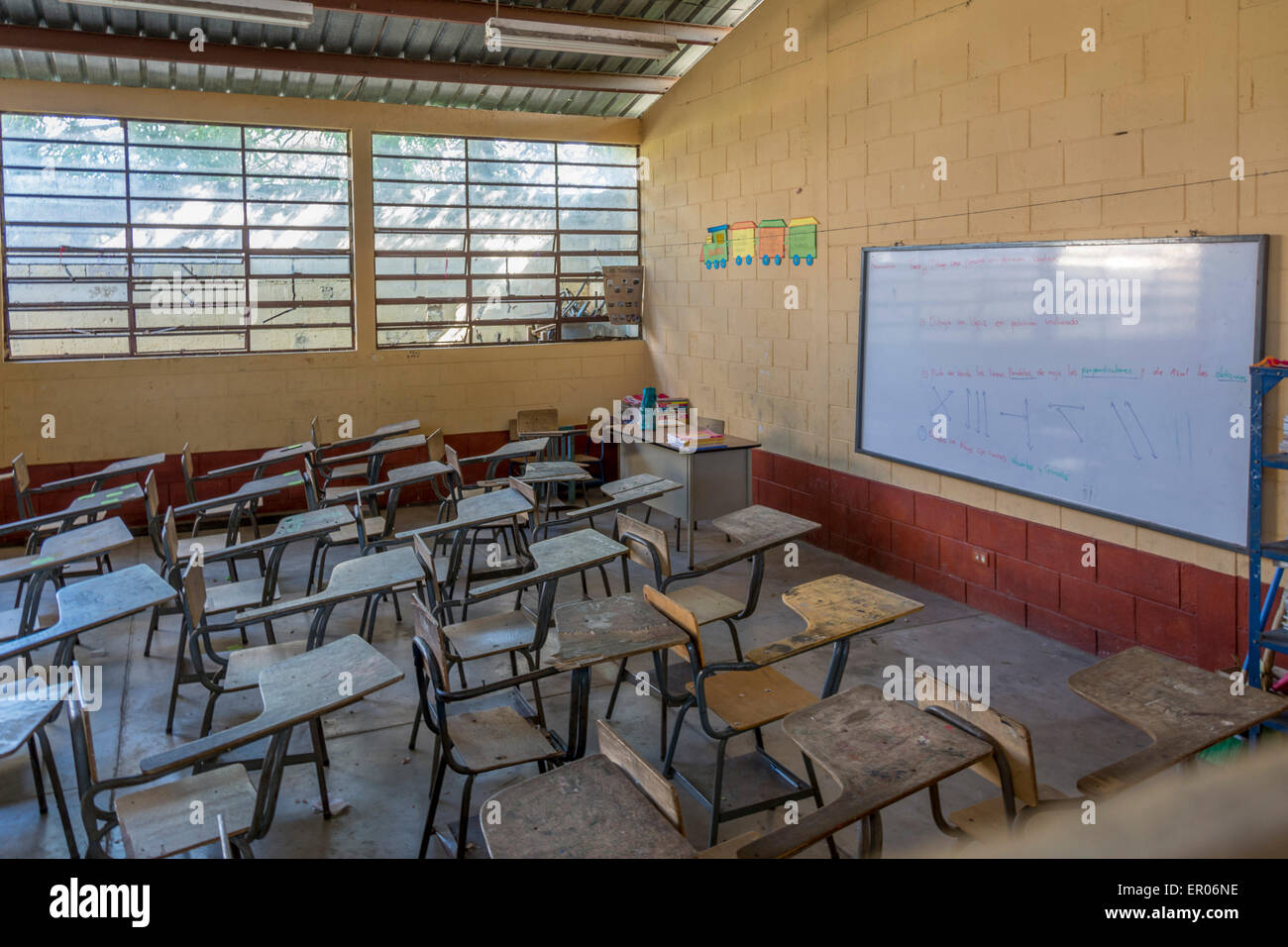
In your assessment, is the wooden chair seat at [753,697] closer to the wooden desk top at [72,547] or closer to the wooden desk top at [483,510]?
the wooden desk top at [483,510]

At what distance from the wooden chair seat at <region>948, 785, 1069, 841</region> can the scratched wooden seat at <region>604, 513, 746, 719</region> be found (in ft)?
3.81

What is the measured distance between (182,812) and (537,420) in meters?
5.63

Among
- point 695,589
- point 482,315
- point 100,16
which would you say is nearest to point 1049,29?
point 695,589

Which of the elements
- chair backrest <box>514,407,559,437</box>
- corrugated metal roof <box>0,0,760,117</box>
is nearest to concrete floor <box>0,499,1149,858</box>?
chair backrest <box>514,407,559,437</box>

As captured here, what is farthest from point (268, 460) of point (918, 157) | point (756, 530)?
point (918, 157)

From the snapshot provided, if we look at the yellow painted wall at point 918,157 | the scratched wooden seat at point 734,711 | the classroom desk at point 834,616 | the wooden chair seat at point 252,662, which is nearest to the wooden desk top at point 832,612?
the classroom desk at point 834,616

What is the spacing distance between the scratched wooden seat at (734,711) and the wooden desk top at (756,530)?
489mm

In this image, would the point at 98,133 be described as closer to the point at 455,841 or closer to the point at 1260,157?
the point at 455,841

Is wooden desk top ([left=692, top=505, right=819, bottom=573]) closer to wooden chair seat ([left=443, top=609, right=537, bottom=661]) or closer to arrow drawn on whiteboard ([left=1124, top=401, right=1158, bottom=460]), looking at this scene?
wooden chair seat ([left=443, top=609, right=537, bottom=661])

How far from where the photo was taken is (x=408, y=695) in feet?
13.1

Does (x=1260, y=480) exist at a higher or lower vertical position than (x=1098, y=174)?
lower

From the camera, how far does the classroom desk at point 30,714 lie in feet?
7.21

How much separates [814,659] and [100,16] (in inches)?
245

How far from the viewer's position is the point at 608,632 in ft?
8.37
